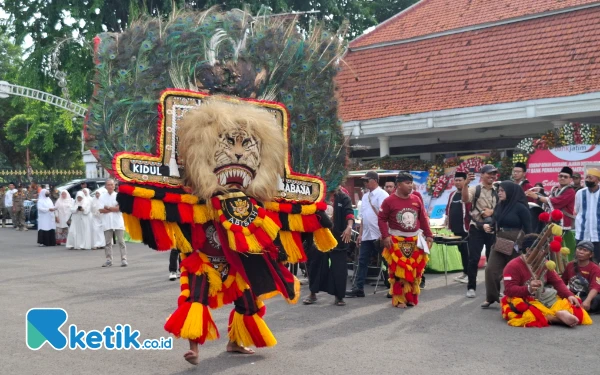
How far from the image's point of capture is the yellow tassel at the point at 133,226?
630 centimetres

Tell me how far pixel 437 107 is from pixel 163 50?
12.7 metres

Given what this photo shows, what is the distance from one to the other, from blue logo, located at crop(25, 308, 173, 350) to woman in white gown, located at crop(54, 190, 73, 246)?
12.8 m

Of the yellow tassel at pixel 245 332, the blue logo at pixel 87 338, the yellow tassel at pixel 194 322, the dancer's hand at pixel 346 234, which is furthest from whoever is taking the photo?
the dancer's hand at pixel 346 234

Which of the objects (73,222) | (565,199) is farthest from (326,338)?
(73,222)

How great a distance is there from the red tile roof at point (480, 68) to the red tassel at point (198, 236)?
1182 cm

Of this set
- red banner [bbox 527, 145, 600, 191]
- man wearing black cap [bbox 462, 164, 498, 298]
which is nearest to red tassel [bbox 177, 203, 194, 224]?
man wearing black cap [bbox 462, 164, 498, 298]

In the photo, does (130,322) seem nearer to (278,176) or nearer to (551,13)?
(278,176)

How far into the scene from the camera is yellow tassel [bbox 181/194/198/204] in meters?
6.38

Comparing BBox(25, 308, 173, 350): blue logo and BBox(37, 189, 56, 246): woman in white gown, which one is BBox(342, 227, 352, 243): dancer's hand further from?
BBox(37, 189, 56, 246): woman in white gown

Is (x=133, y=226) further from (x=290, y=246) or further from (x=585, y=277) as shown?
(x=585, y=277)

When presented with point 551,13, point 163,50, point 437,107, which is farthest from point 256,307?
point 551,13

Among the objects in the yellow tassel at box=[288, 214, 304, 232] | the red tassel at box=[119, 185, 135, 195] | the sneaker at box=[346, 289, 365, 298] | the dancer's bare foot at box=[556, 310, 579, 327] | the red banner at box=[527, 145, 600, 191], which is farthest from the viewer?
the red banner at box=[527, 145, 600, 191]

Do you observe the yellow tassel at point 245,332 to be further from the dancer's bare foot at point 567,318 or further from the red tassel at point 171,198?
the dancer's bare foot at point 567,318

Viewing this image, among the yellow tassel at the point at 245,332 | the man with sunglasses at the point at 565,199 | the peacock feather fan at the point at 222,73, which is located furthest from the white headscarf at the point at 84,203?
the yellow tassel at the point at 245,332
